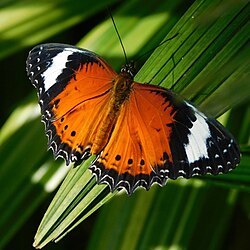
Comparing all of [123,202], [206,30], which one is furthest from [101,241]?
[206,30]

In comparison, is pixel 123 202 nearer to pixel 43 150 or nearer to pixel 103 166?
pixel 43 150

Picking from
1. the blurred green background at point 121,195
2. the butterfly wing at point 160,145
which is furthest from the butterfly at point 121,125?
the blurred green background at point 121,195

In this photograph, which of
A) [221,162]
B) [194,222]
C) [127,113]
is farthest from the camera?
[194,222]

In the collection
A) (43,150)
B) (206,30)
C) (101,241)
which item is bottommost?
(101,241)

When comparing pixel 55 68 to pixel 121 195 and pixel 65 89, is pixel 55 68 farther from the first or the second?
pixel 121 195

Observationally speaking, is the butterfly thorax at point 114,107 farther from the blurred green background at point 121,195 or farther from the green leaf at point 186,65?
the blurred green background at point 121,195

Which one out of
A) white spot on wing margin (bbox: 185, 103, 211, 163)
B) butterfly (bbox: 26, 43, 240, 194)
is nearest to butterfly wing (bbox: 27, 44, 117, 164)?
butterfly (bbox: 26, 43, 240, 194)

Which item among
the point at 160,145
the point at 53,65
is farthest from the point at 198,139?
the point at 53,65

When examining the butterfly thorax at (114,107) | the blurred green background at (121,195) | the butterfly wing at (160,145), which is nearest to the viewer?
the butterfly wing at (160,145)
